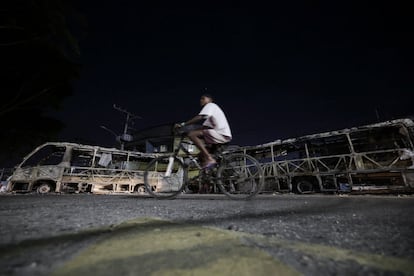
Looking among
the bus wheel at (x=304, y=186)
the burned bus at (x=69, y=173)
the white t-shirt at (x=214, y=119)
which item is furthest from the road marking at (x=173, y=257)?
the burned bus at (x=69, y=173)

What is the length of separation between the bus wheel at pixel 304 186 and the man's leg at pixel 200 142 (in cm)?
757

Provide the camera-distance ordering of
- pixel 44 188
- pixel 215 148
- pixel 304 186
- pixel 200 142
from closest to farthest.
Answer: pixel 200 142
pixel 215 148
pixel 44 188
pixel 304 186

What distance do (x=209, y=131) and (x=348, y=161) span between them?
9.14 meters

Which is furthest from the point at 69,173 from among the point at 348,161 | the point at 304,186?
the point at 348,161

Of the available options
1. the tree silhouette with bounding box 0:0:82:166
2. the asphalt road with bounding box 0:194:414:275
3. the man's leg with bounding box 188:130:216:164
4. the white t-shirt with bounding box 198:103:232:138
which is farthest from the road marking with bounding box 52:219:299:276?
the tree silhouette with bounding box 0:0:82:166

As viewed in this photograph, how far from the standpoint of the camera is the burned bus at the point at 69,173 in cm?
812

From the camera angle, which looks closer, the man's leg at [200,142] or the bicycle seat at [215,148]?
the man's leg at [200,142]

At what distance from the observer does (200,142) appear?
10.5 ft

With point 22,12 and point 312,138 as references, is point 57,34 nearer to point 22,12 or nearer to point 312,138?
point 22,12

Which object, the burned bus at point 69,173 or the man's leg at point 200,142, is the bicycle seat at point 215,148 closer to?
the man's leg at point 200,142

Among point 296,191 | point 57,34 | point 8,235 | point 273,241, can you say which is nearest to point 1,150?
point 57,34

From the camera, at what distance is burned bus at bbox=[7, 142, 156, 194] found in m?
8.12

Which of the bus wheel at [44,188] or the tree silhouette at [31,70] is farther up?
the tree silhouette at [31,70]

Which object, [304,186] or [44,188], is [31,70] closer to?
[44,188]
